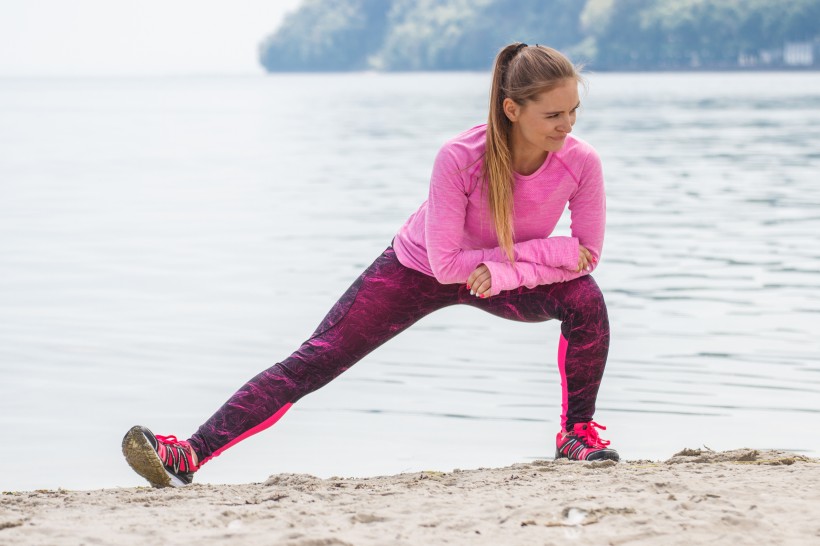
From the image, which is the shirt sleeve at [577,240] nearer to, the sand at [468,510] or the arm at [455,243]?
the arm at [455,243]

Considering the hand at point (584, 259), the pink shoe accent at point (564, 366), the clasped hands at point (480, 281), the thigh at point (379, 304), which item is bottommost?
the pink shoe accent at point (564, 366)

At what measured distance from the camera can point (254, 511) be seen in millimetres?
3379

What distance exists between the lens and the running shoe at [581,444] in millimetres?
4207

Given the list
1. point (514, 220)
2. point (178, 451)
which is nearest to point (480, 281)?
point (514, 220)

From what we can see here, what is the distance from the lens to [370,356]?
7.28m

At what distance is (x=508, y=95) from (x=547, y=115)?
148mm

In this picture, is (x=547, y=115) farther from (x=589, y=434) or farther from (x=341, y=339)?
(x=589, y=434)

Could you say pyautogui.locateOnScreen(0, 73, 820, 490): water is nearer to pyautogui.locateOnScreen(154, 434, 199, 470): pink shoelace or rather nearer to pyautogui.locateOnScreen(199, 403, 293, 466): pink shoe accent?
pyautogui.locateOnScreen(199, 403, 293, 466): pink shoe accent

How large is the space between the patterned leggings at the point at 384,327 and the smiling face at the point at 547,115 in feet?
1.66

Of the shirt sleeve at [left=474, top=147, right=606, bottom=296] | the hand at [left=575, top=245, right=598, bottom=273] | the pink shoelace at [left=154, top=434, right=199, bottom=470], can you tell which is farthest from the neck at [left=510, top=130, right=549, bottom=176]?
the pink shoelace at [left=154, top=434, right=199, bottom=470]

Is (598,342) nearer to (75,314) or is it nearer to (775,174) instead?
(75,314)

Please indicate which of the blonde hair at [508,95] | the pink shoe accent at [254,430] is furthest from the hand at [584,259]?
the pink shoe accent at [254,430]

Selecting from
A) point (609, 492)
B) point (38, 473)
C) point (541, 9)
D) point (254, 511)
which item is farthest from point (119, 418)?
point (541, 9)

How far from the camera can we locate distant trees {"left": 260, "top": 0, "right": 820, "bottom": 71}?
112500 mm
